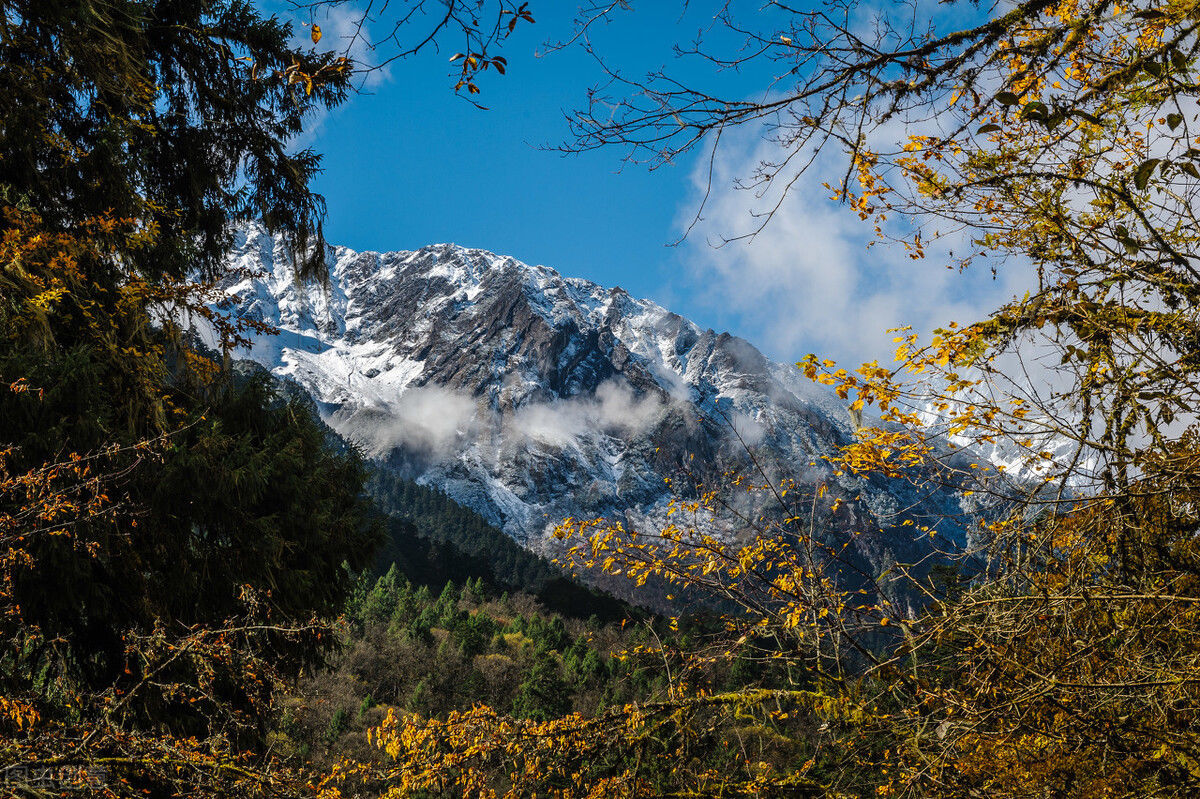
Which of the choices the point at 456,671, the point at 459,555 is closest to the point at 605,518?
the point at 456,671

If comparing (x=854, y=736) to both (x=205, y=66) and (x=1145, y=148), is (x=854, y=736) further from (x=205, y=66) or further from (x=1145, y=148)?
(x=205, y=66)

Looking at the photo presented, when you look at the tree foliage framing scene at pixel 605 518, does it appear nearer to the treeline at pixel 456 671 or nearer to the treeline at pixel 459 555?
the treeline at pixel 459 555

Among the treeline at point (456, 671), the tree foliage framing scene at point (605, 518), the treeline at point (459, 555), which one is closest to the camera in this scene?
the tree foliage framing scene at point (605, 518)

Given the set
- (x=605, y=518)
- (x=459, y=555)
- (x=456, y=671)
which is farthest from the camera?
(x=459, y=555)

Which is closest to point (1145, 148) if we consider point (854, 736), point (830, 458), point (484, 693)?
point (830, 458)

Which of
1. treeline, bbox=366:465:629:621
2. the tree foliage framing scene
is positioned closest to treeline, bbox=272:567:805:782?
treeline, bbox=366:465:629:621

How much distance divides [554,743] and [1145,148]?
155 inches

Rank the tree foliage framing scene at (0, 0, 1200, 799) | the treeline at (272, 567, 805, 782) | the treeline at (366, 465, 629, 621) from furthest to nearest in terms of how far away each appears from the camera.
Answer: the treeline at (366, 465, 629, 621) < the treeline at (272, 567, 805, 782) < the tree foliage framing scene at (0, 0, 1200, 799)

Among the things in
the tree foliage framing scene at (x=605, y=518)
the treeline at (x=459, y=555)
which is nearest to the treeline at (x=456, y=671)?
the treeline at (x=459, y=555)

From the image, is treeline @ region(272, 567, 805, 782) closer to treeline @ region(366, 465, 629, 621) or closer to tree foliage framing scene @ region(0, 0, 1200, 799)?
treeline @ region(366, 465, 629, 621)

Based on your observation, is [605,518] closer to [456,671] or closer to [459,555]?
[456,671]

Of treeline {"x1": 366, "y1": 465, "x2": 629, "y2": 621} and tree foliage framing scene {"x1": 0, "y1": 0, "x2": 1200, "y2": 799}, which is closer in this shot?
tree foliage framing scene {"x1": 0, "y1": 0, "x2": 1200, "y2": 799}

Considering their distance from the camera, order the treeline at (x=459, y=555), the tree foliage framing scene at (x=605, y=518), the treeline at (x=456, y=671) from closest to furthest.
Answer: the tree foliage framing scene at (x=605, y=518), the treeline at (x=456, y=671), the treeline at (x=459, y=555)

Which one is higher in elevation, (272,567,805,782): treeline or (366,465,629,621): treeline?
(366,465,629,621): treeline
